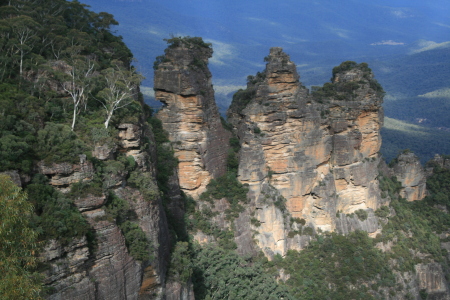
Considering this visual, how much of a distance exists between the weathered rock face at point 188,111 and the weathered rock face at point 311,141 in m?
3.51

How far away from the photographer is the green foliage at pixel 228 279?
2769 cm

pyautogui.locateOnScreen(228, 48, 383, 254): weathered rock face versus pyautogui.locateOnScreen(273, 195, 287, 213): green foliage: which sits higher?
pyautogui.locateOnScreen(228, 48, 383, 254): weathered rock face

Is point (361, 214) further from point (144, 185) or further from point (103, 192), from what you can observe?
point (103, 192)

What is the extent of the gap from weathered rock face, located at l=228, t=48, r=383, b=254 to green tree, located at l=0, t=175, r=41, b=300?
76.4 feet

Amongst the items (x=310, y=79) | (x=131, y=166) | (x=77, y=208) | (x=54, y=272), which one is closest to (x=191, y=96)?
(x=131, y=166)

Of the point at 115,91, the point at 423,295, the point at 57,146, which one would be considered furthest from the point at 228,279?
the point at 423,295

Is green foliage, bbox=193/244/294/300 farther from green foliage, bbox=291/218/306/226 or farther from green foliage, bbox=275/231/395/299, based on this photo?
green foliage, bbox=291/218/306/226

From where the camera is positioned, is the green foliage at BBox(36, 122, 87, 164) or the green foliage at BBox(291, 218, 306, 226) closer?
the green foliage at BBox(36, 122, 87, 164)

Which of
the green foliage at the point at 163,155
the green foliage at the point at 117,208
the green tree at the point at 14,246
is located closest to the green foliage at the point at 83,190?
the green foliage at the point at 117,208

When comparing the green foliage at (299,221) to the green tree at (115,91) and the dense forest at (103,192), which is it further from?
the green tree at (115,91)

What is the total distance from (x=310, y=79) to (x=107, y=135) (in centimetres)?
15811

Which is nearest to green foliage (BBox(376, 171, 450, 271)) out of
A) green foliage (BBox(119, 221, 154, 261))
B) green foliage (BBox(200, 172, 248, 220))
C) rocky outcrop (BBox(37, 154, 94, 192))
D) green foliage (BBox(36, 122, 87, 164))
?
green foliage (BBox(200, 172, 248, 220))

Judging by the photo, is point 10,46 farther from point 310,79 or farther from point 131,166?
point 310,79

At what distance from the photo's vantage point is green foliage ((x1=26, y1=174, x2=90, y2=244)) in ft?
50.4
